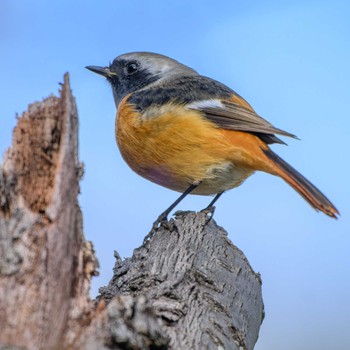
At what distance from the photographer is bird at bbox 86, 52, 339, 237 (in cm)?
502

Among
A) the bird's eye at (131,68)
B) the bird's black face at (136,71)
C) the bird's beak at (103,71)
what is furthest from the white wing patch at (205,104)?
the bird's beak at (103,71)

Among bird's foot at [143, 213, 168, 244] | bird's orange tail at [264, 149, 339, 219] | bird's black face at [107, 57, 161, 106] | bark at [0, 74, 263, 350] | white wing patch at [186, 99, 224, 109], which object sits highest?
bird's black face at [107, 57, 161, 106]

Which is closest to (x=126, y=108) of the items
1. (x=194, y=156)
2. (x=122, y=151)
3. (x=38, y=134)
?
(x=122, y=151)

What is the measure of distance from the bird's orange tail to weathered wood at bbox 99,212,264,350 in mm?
773

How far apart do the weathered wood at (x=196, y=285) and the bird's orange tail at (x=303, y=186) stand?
0.77 metres

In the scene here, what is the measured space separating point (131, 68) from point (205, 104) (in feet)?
4.88

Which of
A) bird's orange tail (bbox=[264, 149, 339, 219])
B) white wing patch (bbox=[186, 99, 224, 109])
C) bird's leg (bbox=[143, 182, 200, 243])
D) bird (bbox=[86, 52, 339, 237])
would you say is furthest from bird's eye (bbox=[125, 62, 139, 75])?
bird's orange tail (bbox=[264, 149, 339, 219])

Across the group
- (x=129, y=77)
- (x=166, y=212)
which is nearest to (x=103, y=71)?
(x=129, y=77)

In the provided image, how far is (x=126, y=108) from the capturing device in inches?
219

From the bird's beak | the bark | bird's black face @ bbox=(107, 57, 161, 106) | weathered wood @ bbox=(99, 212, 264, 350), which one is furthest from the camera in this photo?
the bird's beak

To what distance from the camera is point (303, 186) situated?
470 cm

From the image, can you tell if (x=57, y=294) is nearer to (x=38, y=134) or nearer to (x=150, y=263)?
(x=38, y=134)

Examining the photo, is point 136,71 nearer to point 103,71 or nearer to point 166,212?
point 103,71

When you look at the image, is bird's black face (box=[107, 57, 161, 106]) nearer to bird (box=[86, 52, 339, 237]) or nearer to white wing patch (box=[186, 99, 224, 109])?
bird (box=[86, 52, 339, 237])
